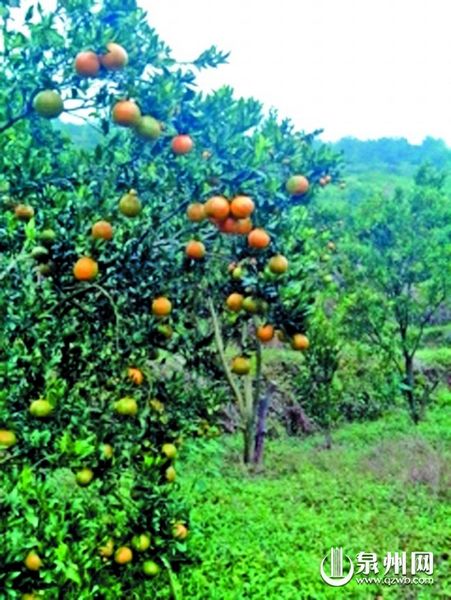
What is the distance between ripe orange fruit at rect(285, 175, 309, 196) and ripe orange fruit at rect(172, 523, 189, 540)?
1.75m

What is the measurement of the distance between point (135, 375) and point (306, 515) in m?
4.86

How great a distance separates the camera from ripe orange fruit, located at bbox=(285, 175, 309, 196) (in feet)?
11.4

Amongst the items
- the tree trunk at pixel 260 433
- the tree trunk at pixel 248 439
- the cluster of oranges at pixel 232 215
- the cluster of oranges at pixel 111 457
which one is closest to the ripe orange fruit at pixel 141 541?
the cluster of oranges at pixel 111 457

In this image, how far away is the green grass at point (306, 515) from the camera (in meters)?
5.59

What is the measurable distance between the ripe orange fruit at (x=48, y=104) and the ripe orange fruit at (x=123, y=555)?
208 cm

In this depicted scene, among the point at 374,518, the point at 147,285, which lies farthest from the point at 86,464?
the point at 374,518

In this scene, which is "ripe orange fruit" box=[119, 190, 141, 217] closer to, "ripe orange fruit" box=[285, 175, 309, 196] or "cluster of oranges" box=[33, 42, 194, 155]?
"cluster of oranges" box=[33, 42, 194, 155]

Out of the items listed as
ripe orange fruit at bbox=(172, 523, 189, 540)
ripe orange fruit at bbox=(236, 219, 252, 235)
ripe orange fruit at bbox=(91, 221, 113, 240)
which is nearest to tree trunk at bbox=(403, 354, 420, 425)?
ripe orange fruit at bbox=(172, 523, 189, 540)

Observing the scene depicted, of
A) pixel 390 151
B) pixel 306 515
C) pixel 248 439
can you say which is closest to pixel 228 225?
pixel 306 515

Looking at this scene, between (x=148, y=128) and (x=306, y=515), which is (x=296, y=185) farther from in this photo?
(x=306, y=515)

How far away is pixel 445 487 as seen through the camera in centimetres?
873

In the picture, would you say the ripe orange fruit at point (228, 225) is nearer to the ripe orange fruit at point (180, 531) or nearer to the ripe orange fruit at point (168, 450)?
the ripe orange fruit at point (168, 450)

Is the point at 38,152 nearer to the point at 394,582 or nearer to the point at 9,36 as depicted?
the point at 9,36

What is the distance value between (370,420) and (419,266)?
3941 mm
